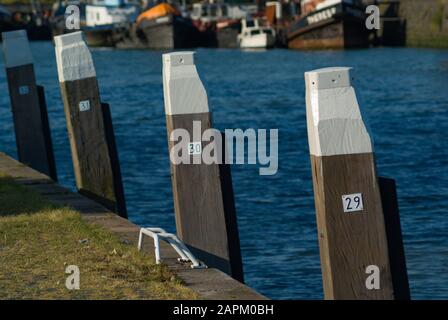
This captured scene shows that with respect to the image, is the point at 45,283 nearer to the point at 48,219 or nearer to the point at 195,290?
the point at 195,290

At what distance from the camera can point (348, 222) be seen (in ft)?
29.2

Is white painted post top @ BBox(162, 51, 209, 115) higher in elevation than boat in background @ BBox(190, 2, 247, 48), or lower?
higher

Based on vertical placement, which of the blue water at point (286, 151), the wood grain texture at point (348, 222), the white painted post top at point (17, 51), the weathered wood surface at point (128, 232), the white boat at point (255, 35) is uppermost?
the white painted post top at point (17, 51)

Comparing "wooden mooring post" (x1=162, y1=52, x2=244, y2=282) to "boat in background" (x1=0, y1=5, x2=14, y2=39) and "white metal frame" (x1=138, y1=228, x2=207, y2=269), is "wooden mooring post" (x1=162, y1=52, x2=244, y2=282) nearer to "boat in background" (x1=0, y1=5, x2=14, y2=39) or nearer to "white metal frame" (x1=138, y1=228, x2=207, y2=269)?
"white metal frame" (x1=138, y1=228, x2=207, y2=269)

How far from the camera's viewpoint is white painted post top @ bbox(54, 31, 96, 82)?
1445 centimetres

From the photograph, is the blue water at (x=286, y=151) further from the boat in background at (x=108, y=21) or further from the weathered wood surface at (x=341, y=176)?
the boat in background at (x=108, y=21)

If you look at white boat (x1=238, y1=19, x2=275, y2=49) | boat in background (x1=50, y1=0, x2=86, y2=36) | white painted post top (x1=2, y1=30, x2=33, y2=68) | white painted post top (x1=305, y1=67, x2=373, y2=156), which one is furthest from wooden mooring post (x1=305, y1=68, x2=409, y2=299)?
boat in background (x1=50, y1=0, x2=86, y2=36)

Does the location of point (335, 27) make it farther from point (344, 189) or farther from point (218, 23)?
point (344, 189)

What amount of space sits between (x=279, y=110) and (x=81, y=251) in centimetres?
2787

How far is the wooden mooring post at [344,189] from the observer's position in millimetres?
8859

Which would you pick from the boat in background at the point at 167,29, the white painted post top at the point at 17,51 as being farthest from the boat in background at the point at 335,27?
the white painted post top at the point at 17,51

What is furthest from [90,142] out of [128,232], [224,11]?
[224,11]

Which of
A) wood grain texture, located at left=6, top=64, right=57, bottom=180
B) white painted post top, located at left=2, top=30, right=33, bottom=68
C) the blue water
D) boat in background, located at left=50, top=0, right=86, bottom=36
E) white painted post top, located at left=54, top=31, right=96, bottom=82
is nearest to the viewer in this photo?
white painted post top, located at left=54, top=31, right=96, bottom=82

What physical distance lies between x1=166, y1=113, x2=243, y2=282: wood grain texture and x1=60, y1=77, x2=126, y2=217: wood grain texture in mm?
3184
